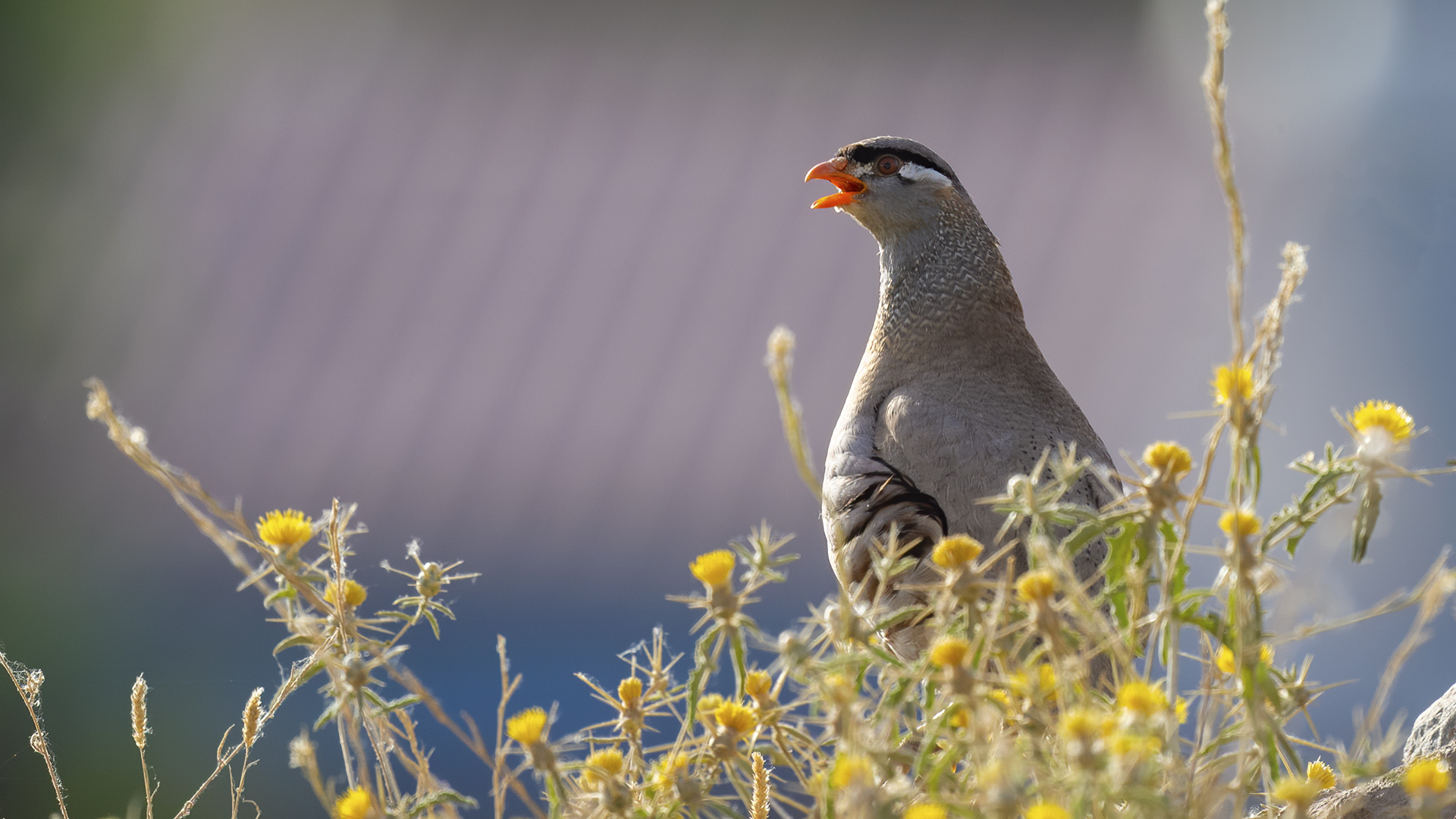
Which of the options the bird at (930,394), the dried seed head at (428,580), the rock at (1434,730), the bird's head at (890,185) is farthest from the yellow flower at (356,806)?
the bird's head at (890,185)

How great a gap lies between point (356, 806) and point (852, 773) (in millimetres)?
503

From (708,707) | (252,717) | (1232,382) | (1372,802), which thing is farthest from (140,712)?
(1372,802)

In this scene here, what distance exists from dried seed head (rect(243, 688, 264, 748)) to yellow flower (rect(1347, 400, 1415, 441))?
134 centimetres

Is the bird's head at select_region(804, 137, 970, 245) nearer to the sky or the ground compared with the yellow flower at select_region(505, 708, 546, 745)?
nearer to the sky

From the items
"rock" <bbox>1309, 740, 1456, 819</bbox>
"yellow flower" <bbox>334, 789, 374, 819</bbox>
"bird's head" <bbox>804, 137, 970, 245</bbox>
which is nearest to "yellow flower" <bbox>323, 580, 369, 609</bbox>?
"yellow flower" <bbox>334, 789, 374, 819</bbox>

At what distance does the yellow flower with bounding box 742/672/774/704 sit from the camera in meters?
1.13

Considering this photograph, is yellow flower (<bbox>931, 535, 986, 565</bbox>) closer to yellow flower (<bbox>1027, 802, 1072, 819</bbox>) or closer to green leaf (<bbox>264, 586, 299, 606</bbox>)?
yellow flower (<bbox>1027, 802, 1072, 819</bbox>)

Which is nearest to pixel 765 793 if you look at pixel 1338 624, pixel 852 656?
pixel 852 656

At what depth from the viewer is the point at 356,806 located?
3.19ft

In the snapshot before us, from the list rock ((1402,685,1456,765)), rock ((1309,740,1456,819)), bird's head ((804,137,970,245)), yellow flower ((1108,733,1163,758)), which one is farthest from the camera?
bird's head ((804,137,970,245))

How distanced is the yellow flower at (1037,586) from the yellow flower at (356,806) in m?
0.65

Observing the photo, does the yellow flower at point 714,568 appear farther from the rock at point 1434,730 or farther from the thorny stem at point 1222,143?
the rock at point 1434,730

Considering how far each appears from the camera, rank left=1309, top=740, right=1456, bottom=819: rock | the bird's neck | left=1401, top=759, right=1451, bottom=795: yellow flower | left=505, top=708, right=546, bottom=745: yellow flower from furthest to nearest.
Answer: the bird's neck → left=1309, top=740, right=1456, bottom=819: rock → left=505, top=708, right=546, bottom=745: yellow flower → left=1401, top=759, right=1451, bottom=795: yellow flower

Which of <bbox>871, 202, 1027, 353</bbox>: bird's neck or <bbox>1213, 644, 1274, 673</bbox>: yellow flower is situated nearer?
<bbox>1213, 644, 1274, 673</bbox>: yellow flower
